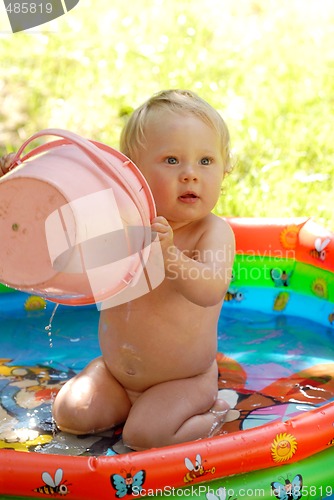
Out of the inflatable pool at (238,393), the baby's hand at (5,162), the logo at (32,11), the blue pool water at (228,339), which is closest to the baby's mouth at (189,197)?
the baby's hand at (5,162)

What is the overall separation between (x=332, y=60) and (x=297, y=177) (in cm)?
129

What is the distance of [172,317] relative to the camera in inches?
79.0

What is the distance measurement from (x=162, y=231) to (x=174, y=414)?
1.67ft

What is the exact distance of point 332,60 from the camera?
176 inches

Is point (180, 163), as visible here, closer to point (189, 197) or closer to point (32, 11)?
point (189, 197)

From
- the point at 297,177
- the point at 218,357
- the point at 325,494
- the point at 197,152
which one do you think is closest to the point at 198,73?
the point at 297,177

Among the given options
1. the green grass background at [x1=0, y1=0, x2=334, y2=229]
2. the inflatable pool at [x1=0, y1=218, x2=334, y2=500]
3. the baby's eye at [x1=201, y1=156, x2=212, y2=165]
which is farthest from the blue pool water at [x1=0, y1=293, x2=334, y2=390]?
the baby's eye at [x1=201, y1=156, x2=212, y2=165]

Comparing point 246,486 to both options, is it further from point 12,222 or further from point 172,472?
point 12,222

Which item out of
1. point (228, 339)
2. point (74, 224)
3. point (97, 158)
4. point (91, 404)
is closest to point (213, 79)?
point (228, 339)

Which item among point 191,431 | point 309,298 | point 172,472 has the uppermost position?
point 172,472

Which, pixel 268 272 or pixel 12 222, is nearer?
pixel 12 222

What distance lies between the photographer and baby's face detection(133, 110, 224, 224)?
6.24 feet

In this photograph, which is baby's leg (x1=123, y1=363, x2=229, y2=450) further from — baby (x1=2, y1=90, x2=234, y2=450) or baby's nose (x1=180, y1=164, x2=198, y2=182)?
baby's nose (x1=180, y1=164, x2=198, y2=182)

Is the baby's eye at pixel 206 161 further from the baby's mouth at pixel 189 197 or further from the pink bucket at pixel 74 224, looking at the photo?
the pink bucket at pixel 74 224
